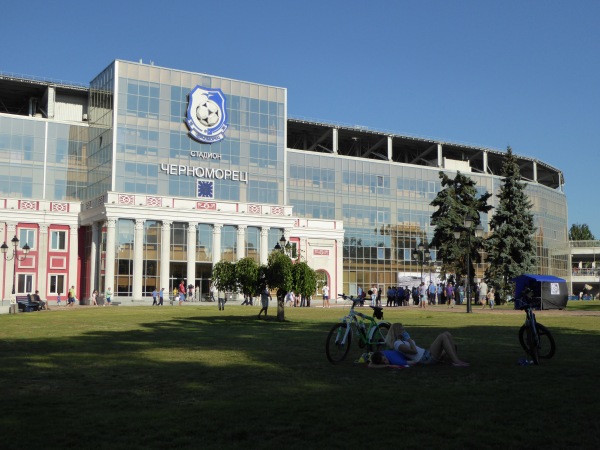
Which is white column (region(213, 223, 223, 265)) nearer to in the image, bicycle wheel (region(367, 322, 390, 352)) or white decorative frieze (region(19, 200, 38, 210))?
white decorative frieze (region(19, 200, 38, 210))

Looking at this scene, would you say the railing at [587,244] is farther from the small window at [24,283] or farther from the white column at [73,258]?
the small window at [24,283]

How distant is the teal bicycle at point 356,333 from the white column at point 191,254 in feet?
181

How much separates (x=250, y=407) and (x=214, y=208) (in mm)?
62864

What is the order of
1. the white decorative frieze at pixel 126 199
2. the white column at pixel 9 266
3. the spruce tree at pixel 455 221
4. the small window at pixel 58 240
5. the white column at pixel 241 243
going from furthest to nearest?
the white column at pixel 241 243, the small window at pixel 58 240, the white decorative frieze at pixel 126 199, the white column at pixel 9 266, the spruce tree at pixel 455 221

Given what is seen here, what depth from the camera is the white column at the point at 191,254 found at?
67.9 m

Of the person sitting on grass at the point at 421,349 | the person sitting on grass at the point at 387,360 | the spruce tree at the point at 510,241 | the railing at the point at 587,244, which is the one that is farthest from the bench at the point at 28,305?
the railing at the point at 587,244

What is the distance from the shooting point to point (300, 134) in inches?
3730

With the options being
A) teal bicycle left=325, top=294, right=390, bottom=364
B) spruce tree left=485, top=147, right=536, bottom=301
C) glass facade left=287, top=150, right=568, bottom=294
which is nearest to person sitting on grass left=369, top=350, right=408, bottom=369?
teal bicycle left=325, top=294, right=390, bottom=364

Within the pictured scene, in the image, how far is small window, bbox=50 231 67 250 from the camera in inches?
2729

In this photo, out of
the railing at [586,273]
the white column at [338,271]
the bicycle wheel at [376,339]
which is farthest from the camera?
the railing at [586,273]

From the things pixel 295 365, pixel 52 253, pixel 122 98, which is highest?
pixel 122 98

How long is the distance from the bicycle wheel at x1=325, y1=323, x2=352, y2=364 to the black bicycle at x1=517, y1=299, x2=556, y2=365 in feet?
10.9

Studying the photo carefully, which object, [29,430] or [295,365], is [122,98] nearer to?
[295,365]

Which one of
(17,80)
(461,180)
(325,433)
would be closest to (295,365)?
(325,433)
